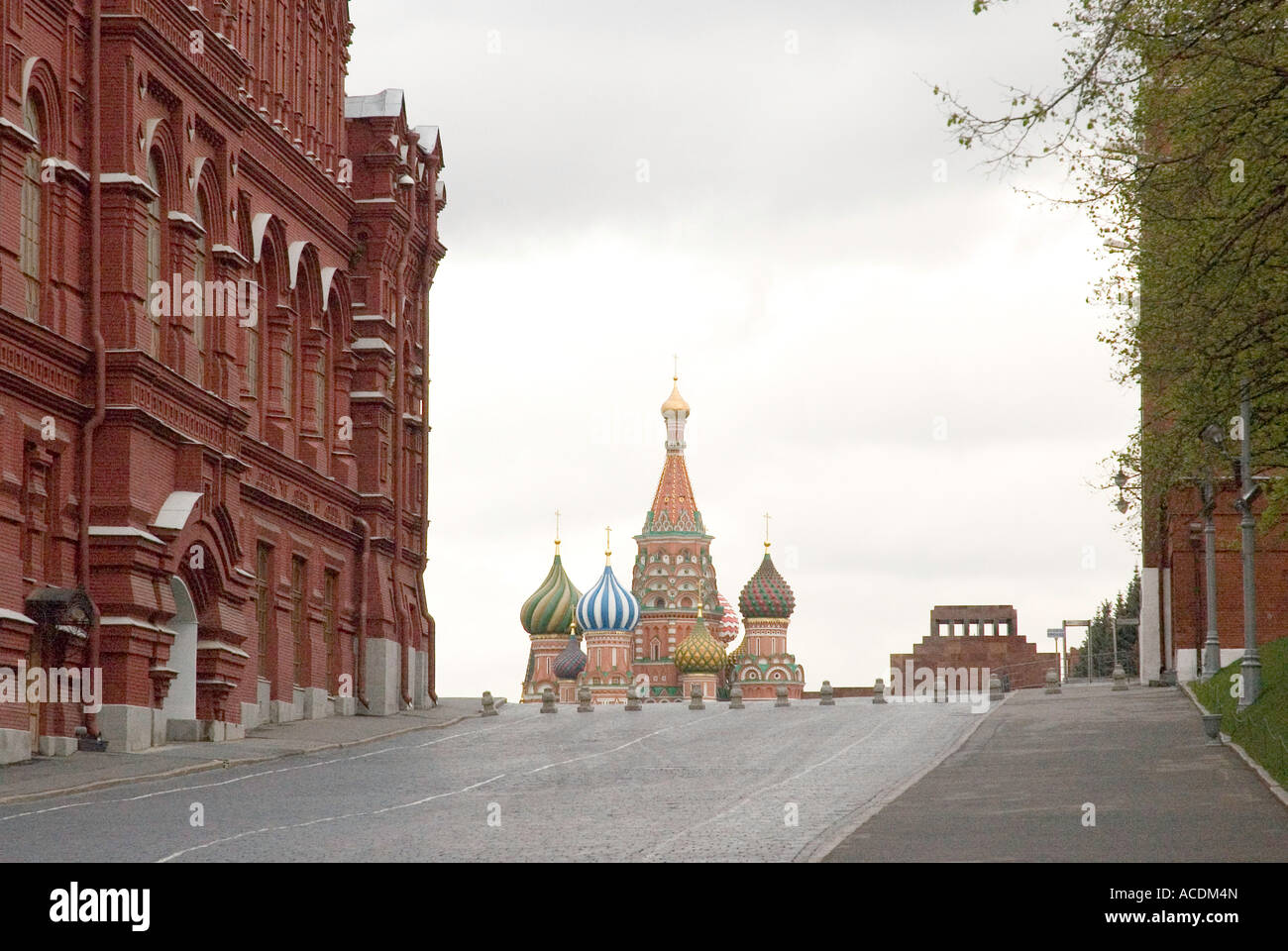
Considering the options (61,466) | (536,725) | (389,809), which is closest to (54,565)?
(61,466)

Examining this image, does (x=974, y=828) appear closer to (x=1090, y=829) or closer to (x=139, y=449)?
(x=1090, y=829)

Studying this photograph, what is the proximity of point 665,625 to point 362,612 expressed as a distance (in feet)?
321

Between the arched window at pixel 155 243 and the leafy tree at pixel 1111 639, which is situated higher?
the arched window at pixel 155 243

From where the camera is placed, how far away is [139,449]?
35938 mm

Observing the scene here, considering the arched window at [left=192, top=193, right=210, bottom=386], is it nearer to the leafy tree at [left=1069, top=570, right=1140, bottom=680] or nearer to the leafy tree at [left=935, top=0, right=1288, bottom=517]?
the leafy tree at [left=935, top=0, right=1288, bottom=517]

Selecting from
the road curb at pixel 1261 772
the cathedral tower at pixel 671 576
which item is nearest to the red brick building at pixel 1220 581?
the road curb at pixel 1261 772

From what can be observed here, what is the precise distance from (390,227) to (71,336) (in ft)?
61.7

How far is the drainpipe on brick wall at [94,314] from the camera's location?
3472 centimetres

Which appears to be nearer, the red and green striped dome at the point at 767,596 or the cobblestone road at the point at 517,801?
the cobblestone road at the point at 517,801

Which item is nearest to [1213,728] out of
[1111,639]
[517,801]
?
[517,801]

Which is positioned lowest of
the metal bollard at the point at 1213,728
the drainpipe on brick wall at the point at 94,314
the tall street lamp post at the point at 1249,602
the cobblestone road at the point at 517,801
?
the cobblestone road at the point at 517,801

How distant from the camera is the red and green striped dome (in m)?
146

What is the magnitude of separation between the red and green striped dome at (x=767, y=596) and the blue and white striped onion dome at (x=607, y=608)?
8.44 meters

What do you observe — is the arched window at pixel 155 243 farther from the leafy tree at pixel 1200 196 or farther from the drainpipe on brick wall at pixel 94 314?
the leafy tree at pixel 1200 196
